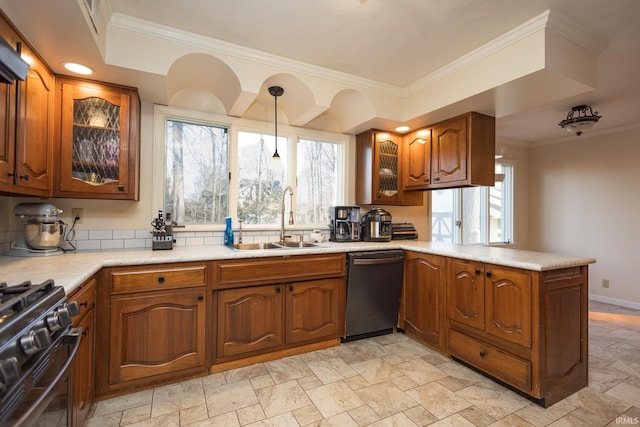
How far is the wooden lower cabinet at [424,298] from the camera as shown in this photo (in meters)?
2.54

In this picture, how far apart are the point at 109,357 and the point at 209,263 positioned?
2.57 ft

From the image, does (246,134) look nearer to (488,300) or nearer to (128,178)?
(128,178)

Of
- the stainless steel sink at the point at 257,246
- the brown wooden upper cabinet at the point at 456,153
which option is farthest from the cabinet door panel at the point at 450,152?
the stainless steel sink at the point at 257,246

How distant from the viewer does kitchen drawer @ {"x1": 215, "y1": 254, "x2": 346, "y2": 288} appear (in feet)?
7.16

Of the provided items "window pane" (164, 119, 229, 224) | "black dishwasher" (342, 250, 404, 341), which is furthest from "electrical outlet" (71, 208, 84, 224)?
"black dishwasher" (342, 250, 404, 341)

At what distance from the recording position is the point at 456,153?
288 cm

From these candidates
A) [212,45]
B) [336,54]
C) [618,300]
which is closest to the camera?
[212,45]

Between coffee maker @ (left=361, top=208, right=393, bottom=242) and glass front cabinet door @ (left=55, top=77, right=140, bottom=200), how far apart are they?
7.06ft

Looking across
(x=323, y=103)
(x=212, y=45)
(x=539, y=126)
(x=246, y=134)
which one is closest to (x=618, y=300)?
(x=539, y=126)

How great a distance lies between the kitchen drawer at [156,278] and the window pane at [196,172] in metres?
0.83

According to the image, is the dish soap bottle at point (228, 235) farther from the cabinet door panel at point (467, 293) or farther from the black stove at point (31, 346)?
the cabinet door panel at point (467, 293)

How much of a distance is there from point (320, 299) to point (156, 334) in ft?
3.98

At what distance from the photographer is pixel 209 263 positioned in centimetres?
212

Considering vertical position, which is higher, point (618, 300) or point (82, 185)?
point (82, 185)
